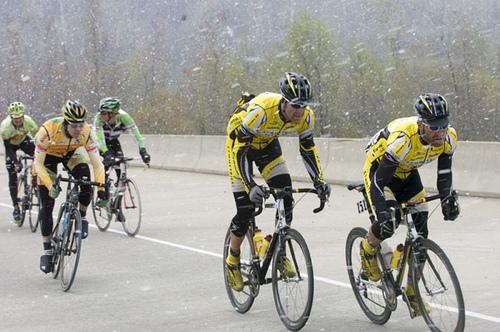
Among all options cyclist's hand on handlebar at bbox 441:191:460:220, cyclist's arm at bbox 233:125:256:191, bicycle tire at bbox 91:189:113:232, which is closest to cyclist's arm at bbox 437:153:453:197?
cyclist's hand on handlebar at bbox 441:191:460:220

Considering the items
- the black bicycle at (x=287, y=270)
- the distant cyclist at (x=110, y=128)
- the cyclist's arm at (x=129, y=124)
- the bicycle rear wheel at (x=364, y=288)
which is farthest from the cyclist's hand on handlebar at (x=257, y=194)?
the cyclist's arm at (x=129, y=124)

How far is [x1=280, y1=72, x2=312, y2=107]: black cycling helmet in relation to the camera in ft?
21.1

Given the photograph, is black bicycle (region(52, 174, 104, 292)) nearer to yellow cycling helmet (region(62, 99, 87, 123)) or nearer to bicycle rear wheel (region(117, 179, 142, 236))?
yellow cycling helmet (region(62, 99, 87, 123))

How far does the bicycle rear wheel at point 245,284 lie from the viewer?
7168mm

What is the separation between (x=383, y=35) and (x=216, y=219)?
95.8 metres

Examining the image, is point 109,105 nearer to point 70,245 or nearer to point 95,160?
point 95,160

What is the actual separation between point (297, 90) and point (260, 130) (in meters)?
0.62

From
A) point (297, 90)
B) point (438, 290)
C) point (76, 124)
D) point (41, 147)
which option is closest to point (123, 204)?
point (41, 147)

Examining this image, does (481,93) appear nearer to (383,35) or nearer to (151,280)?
(383,35)

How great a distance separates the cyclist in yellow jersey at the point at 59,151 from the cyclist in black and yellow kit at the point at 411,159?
3439 mm

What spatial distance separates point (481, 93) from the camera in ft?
258

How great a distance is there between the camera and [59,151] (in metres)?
9.82

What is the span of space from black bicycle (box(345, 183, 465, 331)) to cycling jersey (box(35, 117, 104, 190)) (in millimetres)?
3681

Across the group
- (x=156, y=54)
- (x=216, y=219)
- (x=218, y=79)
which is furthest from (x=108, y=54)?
(x=216, y=219)
